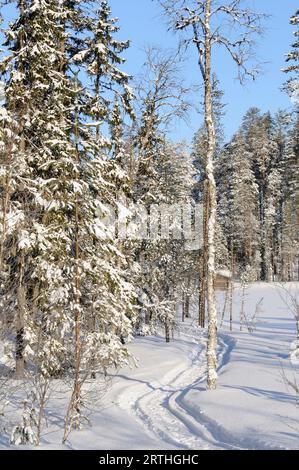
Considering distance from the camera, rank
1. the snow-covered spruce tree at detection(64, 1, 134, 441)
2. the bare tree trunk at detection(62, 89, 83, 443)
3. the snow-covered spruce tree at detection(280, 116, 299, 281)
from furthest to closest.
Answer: the snow-covered spruce tree at detection(280, 116, 299, 281) → the snow-covered spruce tree at detection(64, 1, 134, 441) → the bare tree trunk at detection(62, 89, 83, 443)

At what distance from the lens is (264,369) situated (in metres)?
14.8

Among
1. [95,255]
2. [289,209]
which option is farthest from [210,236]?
[289,209]

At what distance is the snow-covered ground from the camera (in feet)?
27.6

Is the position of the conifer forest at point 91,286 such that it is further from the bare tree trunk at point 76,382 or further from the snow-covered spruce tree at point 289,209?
A: the snow-covered spruce tree at point 289,209

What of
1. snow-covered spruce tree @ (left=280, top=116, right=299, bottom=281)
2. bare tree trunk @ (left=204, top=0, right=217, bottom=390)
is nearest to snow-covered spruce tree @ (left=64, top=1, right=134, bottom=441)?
bare tree trunk @ (left=204, top=0, right=217, bottom=390)

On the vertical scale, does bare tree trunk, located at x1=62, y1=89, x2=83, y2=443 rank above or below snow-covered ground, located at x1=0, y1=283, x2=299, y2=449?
above


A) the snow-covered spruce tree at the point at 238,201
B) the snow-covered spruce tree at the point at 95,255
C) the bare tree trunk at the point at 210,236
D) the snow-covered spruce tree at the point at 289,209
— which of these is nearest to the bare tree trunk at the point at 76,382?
the snow-covered spruce tree at the point at 95,255

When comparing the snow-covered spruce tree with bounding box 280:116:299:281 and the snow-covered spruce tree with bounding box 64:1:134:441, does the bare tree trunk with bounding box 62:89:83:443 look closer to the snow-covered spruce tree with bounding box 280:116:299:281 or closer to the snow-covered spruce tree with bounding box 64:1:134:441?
the snow-covered spruce tree with bounding box 64:1:134:441

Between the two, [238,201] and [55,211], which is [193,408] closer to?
[55,211]

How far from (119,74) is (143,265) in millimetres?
12135

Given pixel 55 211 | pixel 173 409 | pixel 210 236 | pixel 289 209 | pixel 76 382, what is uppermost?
pixel 289 209

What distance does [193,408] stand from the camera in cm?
1112
